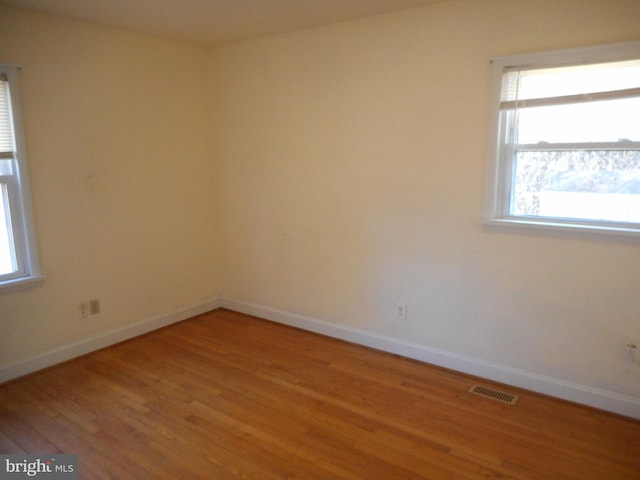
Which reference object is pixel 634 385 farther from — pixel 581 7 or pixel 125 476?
pixel 125 476

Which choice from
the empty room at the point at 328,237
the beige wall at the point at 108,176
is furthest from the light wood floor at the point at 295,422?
the beige wall at the point at 108,176

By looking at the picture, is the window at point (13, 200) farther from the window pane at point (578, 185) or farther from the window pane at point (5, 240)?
the window pane at point (578, 185)

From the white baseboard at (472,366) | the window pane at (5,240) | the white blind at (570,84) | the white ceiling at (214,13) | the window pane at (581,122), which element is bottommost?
the white baseboard at (472,366)

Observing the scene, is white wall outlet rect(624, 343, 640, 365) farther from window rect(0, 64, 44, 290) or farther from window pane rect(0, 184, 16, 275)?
window pane rect(0, 184, 16, 275)

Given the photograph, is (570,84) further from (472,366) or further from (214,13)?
(214,13)

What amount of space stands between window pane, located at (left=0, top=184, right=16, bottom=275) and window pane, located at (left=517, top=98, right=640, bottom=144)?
11.3 ft

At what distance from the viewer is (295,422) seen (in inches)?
104

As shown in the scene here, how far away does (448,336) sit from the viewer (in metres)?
3.26

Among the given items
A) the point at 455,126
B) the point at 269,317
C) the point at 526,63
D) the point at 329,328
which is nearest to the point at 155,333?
the point at 269,317

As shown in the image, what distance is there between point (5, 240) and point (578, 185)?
149 inches

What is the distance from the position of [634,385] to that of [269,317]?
286cm

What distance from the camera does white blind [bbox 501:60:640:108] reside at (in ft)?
8.13

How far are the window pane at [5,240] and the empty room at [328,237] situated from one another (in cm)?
2

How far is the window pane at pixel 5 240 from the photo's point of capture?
3.04m
